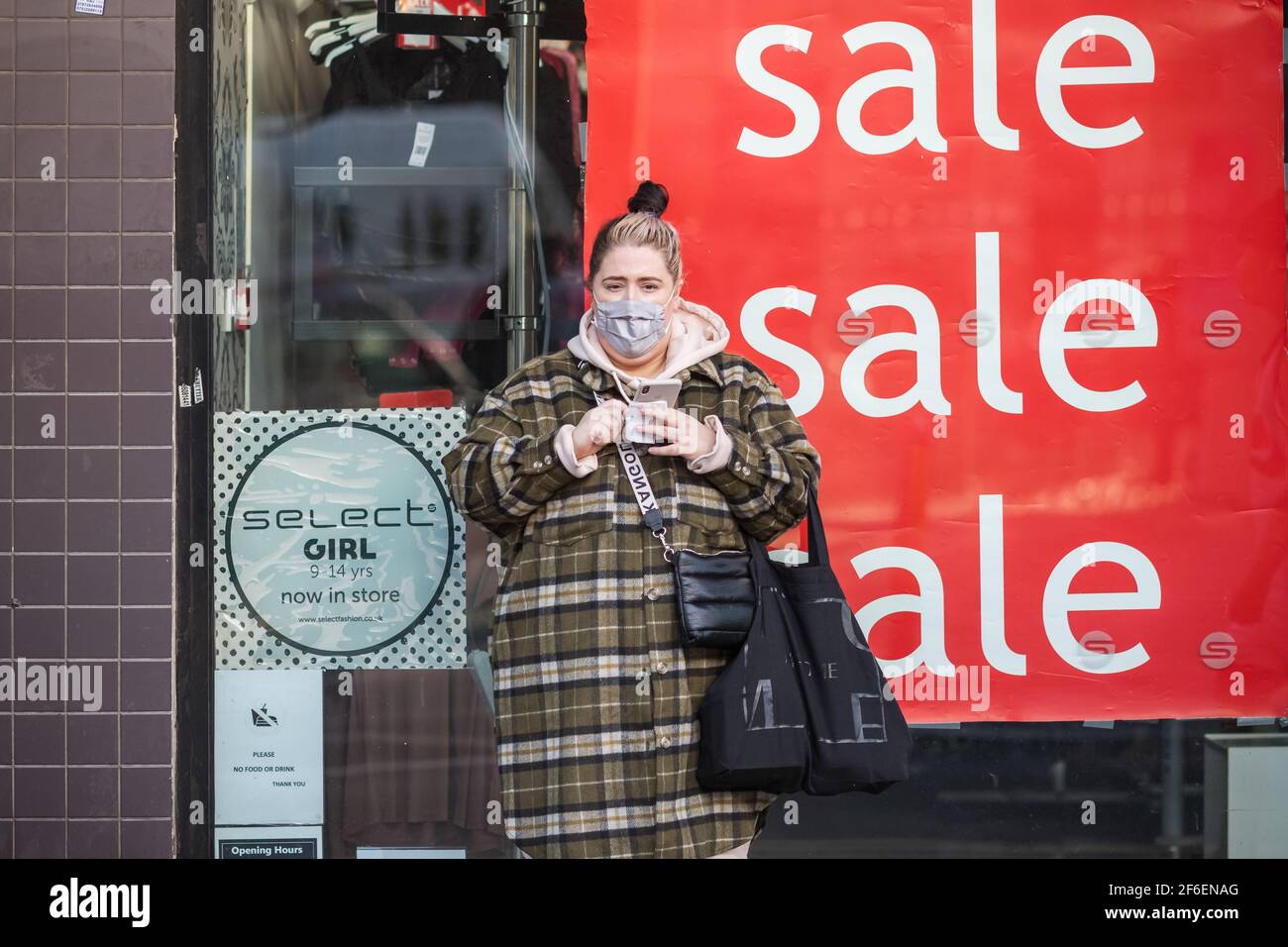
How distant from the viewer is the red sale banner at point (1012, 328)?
4.28 metres

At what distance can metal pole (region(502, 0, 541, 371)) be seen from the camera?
437cm

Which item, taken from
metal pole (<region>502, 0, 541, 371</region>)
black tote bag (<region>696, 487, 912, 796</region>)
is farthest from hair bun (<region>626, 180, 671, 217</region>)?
black tote bag (<region>696, 487, 912, 796</region>)

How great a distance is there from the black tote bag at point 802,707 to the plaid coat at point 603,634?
0.40ft

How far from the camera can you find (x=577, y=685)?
326 cm

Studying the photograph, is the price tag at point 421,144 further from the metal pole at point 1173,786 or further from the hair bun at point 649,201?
the metal pole at point 1173,786

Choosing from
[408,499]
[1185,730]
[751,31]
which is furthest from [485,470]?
[1185,730]

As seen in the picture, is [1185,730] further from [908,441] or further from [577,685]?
[577,685]

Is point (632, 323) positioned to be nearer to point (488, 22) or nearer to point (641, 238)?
point (641, 238)

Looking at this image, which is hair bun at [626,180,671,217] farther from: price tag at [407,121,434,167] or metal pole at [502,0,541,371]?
price tag at [407,121,434,167]

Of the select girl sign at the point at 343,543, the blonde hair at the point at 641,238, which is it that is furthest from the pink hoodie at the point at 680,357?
the select girl sign at the point at 343,543

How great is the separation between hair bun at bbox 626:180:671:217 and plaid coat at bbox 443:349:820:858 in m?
0.46

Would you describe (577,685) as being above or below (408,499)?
below
